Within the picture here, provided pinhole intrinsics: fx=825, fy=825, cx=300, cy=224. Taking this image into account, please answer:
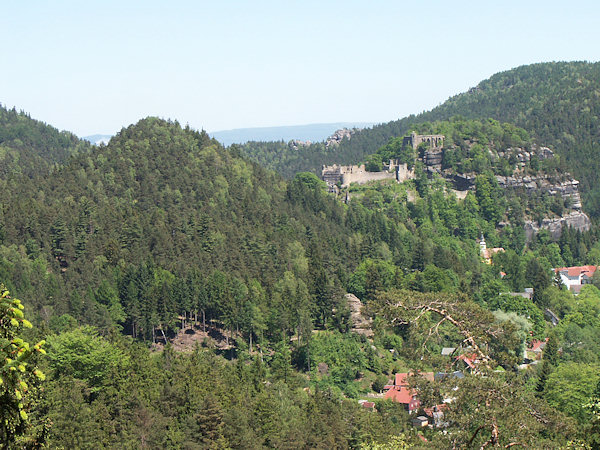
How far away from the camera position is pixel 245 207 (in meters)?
101

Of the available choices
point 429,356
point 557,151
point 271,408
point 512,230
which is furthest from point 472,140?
point 429,356

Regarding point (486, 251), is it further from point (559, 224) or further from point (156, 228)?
point (156, 228)

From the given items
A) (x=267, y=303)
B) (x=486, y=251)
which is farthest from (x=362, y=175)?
(x=267, y=303)

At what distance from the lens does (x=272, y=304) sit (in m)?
73.8

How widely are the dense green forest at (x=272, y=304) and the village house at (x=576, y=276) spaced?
238cm

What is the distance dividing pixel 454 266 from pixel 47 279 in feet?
162

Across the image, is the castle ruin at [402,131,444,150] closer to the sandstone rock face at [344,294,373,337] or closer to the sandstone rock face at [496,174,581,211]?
the sandstone rock face at [496,174,581,211]

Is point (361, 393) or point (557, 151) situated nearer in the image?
point (361, 393)

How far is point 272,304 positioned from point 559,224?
2953 inches

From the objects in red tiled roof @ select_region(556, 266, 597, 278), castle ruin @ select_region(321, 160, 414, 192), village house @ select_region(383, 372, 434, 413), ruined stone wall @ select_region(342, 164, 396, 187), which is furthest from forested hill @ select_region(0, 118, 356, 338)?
red tiled roof @ select_region(556, 266, 597, 278)

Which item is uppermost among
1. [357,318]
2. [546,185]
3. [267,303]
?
[546,185]

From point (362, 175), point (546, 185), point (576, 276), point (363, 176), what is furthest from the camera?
point (546, 185)

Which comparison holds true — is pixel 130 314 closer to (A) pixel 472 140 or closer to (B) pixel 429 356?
(B) pixel 429 356

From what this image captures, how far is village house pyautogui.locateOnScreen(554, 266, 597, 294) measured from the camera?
4215 inches
